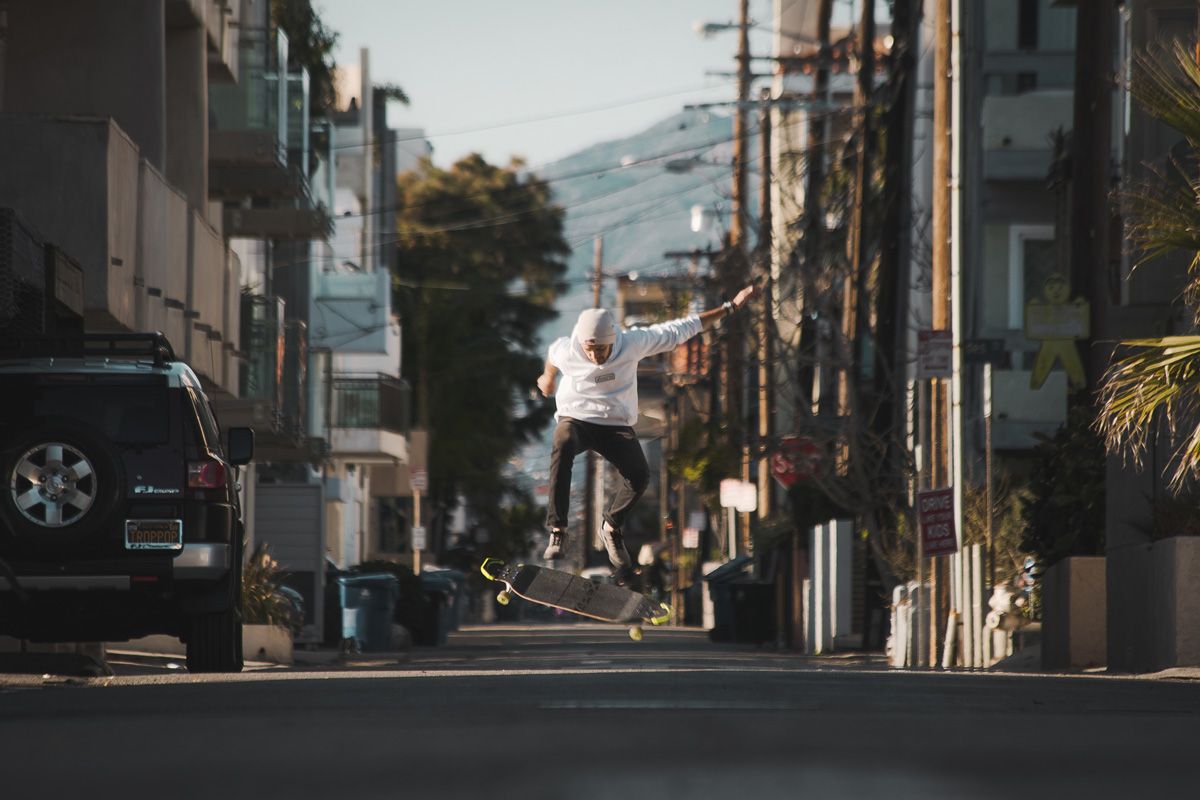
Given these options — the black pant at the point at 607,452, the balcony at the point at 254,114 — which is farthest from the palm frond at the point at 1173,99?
the balcony at the point at 254,114

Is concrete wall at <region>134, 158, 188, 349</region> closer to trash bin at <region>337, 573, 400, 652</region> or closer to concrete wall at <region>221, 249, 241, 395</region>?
concrete wall at <region>221, 249, 241, 395</region>

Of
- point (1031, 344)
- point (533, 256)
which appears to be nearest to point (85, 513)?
point (1031, 344)

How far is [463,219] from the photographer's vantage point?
85188 millimetres

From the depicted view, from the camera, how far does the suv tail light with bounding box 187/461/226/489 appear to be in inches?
630

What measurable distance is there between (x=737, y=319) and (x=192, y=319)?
11.5m

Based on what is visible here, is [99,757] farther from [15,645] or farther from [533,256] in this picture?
[533,256]

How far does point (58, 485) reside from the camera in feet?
50.3

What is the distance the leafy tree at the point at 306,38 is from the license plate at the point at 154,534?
1077 inches

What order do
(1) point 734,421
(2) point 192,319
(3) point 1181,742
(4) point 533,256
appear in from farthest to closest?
(4) point 533,256 < (1) point 734,421 < (2) point 192,319 < (3) point 1181,742

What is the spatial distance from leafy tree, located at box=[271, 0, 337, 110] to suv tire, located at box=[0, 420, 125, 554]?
91.0 feet

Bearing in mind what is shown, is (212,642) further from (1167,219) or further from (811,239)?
(811,239)

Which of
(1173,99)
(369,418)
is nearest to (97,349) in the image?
(1173,99)

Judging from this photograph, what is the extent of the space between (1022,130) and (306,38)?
13.3 m

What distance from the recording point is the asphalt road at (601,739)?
7492 mm
